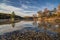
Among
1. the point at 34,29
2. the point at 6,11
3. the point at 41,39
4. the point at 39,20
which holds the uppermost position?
the point at 6,11

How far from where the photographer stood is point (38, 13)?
1.55m

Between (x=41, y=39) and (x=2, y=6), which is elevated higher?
(x=2, y=6)

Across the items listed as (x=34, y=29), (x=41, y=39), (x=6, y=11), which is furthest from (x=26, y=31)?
(x=6, y=11)

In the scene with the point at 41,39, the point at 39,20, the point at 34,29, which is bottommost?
the point at 41,39

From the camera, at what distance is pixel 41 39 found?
1.51 meters

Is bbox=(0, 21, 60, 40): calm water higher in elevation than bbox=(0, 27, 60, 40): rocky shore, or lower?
higher

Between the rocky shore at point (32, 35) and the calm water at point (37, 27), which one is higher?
the calm water at point (37, 27)

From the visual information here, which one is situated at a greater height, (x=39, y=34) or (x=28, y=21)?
(x=28, y=21)

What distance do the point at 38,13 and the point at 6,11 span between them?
38 cm

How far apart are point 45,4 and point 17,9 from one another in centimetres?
34

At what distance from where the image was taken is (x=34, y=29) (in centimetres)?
154

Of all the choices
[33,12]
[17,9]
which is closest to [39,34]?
[33,12]

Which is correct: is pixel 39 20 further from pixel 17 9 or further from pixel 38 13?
pixel 17 9

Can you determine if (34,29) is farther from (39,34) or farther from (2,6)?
(2,6)
